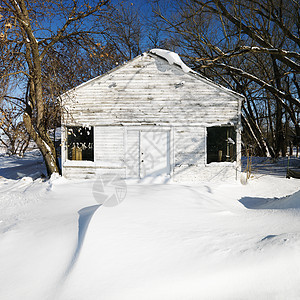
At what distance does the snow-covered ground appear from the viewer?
239 cm

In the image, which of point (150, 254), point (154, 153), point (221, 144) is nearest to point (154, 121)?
point (154, 153)

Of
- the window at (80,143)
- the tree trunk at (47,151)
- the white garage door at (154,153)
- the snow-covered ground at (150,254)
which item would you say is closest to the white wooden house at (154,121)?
the white garage door at (154,153)

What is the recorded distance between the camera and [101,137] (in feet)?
32.3

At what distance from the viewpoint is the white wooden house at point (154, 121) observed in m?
9.59

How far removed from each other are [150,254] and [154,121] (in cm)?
729

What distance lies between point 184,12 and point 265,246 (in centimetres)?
1188

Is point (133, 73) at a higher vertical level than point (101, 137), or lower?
higher

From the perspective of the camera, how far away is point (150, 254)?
293 centimetres

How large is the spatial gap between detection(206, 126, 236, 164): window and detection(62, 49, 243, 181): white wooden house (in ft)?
0.15

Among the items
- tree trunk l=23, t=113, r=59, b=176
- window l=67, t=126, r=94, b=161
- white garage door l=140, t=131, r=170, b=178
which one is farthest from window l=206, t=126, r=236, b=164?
tree trunk l=23, t=113, r=59, b=176

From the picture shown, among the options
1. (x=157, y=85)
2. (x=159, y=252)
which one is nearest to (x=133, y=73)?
(x=157, y=85)

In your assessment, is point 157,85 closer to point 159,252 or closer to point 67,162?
point 67,162

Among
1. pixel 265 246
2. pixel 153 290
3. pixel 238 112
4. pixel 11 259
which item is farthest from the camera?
pixel 238 112

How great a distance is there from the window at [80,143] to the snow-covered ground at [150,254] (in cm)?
548
